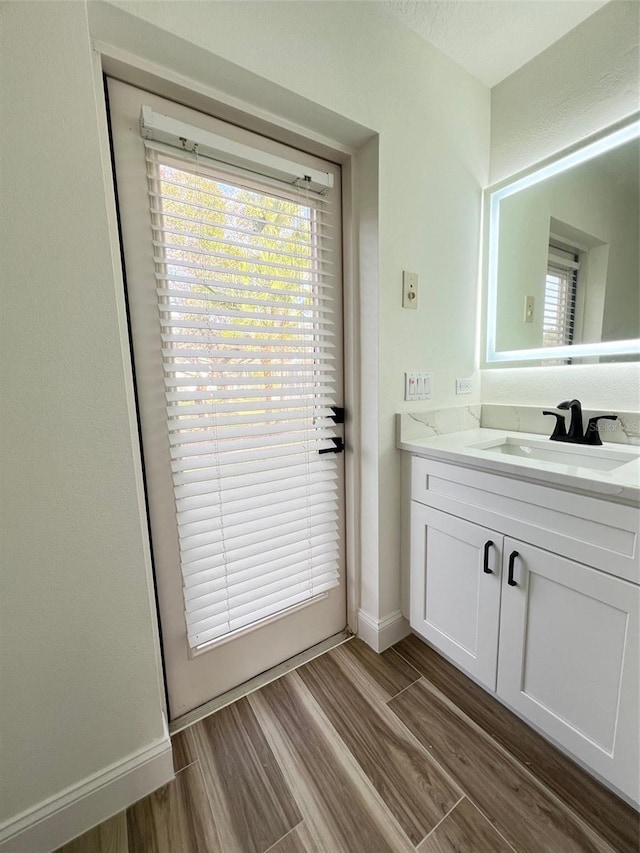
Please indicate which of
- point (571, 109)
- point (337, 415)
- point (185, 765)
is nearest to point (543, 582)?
point (337, 415)

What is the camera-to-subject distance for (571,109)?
4.70 feet

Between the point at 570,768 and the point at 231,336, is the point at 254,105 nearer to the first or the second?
the point at 231,336

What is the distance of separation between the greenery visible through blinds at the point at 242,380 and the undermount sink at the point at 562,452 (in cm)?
74

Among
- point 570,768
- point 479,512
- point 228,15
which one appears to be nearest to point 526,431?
point 479,512

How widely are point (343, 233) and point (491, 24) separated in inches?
36.3

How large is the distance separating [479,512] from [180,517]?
1.02m

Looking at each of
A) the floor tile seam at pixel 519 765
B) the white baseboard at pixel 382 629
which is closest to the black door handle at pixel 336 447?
the white baseboard at pixel 382 629

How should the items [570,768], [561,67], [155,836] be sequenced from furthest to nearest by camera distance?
[561,67], [570,768], [155,836]

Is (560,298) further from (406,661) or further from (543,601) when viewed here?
(406,661)

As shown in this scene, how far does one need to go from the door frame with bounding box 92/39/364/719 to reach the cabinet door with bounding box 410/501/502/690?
0.28m

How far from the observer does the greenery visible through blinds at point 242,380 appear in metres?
1.11

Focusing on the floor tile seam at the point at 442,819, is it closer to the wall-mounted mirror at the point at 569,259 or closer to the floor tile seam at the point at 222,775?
the floor tile seam at the point at 222,775

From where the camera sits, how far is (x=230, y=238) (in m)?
1.17

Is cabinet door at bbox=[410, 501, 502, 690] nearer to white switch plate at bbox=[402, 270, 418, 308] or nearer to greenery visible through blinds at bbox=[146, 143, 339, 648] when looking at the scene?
greenery visible through blinds at bbox=[146, 143, 339, 648]
